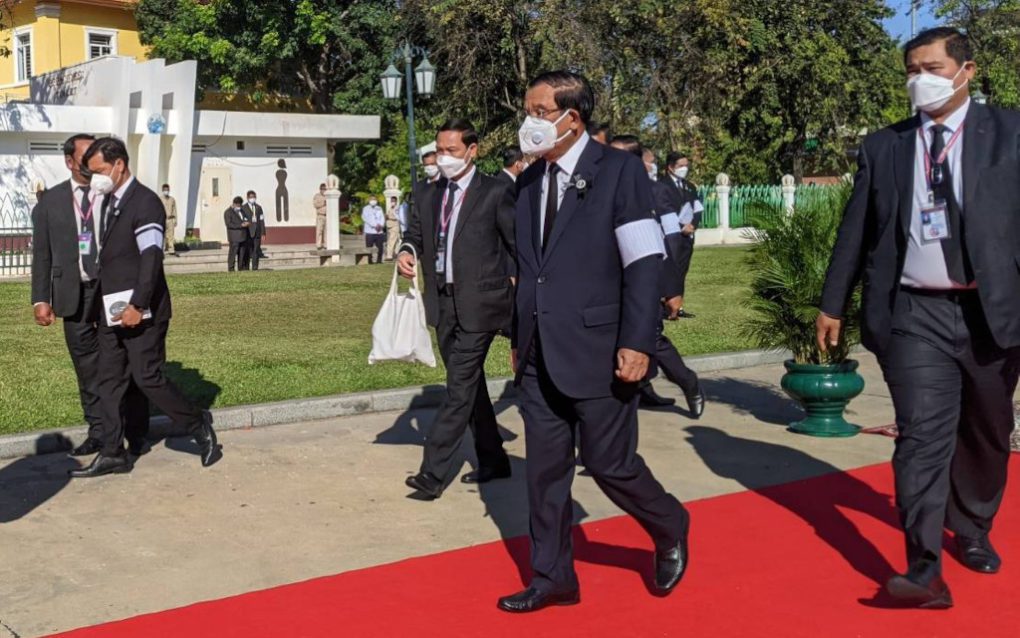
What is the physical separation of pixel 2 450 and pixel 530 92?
4.71 m

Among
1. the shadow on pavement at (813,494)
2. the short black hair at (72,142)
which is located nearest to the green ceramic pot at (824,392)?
the shadow on pavement at (813,494)

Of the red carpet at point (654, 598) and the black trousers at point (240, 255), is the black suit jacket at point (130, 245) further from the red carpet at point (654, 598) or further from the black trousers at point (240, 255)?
the black trousers at point (240, 255)

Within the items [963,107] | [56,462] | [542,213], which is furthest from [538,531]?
[56,462]

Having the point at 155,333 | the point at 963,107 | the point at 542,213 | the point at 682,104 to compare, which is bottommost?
the point at 155,333

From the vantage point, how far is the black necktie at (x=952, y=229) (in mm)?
4891

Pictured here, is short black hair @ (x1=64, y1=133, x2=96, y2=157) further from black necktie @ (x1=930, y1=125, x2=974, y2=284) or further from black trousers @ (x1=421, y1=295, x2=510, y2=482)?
Answer: black necktie @ (x1=930, y1=125, x2=974, y2=284)

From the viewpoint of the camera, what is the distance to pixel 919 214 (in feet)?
16.3

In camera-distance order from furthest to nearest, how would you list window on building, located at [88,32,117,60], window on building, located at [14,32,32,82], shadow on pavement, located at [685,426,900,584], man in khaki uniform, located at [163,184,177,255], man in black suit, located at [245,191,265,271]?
window on building, located at [88,32,117,60] → window on building, located at [14,32,32,82] → man in khaki uniform, located at [163,184,177,255] → man in black suit, located at [245,191,265,271] → shadow on pavement, located at [685,426,900,584]

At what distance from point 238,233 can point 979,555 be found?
24515mm

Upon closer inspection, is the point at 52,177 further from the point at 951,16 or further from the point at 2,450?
the point at 2,450

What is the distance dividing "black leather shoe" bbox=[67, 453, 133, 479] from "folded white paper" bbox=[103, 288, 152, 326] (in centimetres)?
77

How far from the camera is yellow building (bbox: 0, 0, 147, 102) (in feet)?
158

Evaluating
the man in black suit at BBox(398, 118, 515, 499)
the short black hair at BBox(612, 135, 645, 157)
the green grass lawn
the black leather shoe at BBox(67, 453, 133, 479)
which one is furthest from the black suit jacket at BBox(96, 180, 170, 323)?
the short black hair at BBox(612, 135, 645, 157)

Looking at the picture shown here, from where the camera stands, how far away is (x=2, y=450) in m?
8.08
